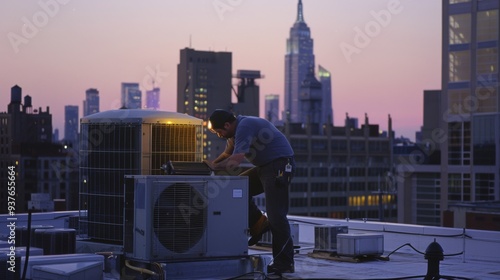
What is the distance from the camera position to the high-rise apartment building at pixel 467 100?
58997 mm

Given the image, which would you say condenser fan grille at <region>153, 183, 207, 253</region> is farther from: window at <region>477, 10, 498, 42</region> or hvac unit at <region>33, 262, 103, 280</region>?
window at <region>477, 10, 498, 42</region>

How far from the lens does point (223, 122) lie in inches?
362

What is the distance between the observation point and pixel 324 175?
146 metres

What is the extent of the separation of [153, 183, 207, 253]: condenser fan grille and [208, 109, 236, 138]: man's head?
861mm

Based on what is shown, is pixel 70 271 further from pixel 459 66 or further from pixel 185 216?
pixel 459 66

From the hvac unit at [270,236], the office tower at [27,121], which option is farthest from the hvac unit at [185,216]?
the office tower at [27,121]

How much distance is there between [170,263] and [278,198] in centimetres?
137

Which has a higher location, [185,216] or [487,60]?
[487,60]

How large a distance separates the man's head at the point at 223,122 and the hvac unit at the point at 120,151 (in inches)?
72.2

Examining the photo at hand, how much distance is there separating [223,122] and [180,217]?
121cm

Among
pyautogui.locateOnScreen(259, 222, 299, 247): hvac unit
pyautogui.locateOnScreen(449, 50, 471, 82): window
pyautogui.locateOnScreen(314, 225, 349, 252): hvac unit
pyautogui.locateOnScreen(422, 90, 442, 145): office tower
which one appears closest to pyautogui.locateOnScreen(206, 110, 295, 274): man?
pyautogui.locateOnScreen(314, 225, 349, 252): hvac unit

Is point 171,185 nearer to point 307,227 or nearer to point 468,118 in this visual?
A: point 307,227

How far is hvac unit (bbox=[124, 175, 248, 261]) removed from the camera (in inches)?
331

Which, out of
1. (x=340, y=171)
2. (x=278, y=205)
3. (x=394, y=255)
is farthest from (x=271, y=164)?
(x=340, y=171)
